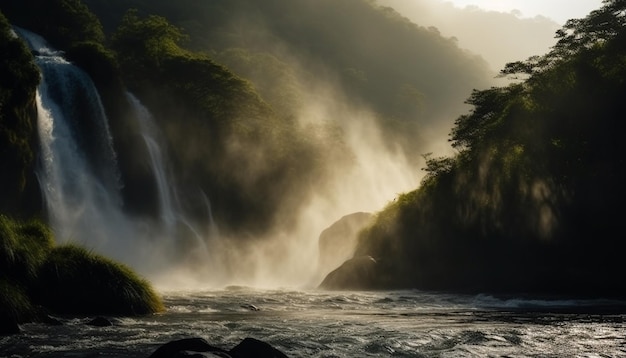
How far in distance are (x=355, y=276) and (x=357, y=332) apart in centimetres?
2440

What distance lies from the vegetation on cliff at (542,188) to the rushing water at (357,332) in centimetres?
1081

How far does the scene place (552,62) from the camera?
117 feet

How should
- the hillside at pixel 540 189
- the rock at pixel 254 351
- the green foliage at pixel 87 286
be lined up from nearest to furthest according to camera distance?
the rock at pixel 254 351 < the green foliage at pixel 87 286 < the hillside at pixel 540 189

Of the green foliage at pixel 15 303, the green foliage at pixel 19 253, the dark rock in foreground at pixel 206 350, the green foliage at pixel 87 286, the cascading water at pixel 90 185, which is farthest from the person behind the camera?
the cascading water at pixel 90 185

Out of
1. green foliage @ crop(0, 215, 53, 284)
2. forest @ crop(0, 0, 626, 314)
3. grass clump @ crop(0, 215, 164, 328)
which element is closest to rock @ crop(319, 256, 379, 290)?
forest @ crop(0, 0, 626, 314)

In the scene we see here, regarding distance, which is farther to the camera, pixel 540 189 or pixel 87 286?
pixel 540 189

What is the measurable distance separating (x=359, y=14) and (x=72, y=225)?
148444 millimetres

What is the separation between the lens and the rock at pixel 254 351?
9.09m

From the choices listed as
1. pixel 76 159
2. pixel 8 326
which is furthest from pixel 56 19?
pixel 8 326

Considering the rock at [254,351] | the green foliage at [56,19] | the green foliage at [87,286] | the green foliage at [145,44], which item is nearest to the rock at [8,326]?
the green foliage at [87,286]

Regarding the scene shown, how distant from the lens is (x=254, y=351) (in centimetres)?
914

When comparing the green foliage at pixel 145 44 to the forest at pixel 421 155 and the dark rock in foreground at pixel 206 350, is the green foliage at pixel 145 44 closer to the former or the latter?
the forest at pixel 421 155

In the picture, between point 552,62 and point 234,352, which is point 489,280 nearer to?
point 552,62

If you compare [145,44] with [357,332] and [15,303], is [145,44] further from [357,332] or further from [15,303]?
[357,332]
